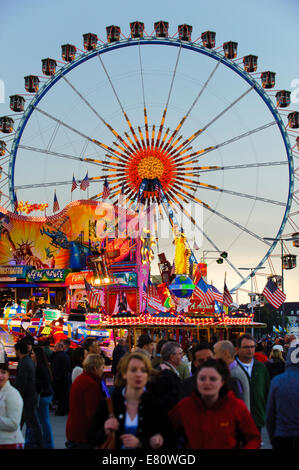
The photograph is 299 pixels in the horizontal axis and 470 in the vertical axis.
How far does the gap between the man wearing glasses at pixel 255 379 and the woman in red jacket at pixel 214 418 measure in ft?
8.10

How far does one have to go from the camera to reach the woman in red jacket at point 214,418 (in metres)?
3.99

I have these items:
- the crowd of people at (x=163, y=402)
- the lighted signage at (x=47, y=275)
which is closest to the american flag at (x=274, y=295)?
the lighted signage at (x=47, y=275)

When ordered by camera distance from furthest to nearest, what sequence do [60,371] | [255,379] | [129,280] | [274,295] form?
[129,280]
[274,295]
[60,371]
[255,379]

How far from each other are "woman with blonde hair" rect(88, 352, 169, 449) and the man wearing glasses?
8.25 feet

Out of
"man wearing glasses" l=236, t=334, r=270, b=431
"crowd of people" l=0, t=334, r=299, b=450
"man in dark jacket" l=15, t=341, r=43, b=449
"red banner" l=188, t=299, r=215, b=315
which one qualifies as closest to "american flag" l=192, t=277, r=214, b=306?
"red banner" l=188, t=299, r=215, b=315

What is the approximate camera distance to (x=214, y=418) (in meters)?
4.02

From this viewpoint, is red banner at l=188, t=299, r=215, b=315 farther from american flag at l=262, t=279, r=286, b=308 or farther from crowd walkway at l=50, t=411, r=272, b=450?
crowd walkway at l=50, t=411, r=272, b=450

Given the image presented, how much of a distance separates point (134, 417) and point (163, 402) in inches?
17.2

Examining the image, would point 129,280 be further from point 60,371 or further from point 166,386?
point 166,386

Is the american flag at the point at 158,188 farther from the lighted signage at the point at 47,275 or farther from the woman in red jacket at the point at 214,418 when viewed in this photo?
the woman in red jacket at the point at 214,418

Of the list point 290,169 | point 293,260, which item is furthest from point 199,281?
point 293,260

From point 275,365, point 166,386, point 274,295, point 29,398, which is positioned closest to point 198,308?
point 274,295

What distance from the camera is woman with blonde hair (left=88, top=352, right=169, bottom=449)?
4.07 meters

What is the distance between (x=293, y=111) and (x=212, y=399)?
2985 cm
